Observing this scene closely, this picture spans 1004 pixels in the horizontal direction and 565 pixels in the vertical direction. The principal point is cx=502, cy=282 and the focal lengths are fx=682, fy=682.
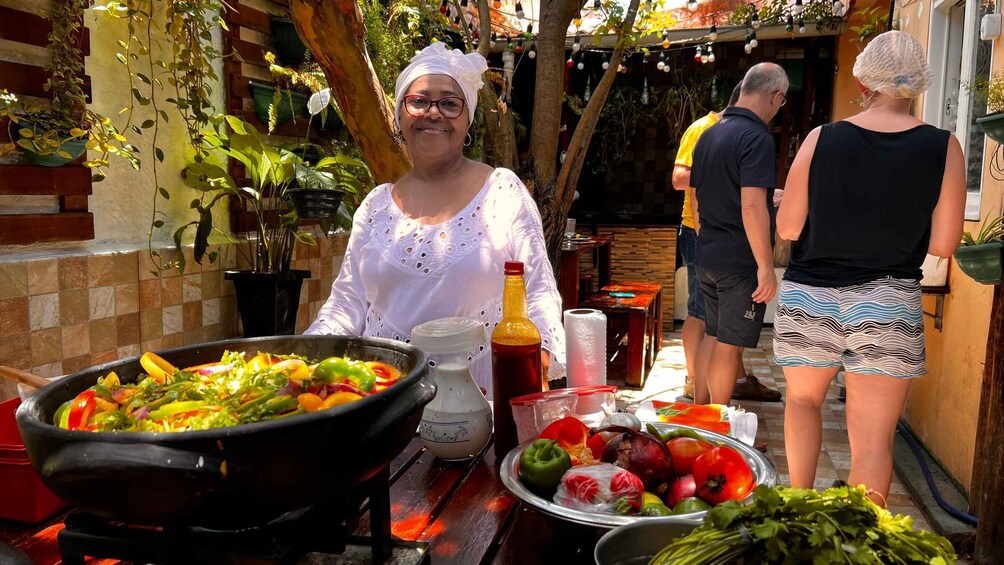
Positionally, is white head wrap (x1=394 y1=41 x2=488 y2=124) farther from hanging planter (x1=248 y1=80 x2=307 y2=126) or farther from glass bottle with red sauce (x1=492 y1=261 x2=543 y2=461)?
hanging planter (x1=248 y1=80 x2=307 y2=126)

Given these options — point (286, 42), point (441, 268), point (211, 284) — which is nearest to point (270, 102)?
point (286, 42)

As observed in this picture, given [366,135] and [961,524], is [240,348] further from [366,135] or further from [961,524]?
[961,524]

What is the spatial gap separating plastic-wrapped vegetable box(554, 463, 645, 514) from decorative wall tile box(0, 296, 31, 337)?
2.55m

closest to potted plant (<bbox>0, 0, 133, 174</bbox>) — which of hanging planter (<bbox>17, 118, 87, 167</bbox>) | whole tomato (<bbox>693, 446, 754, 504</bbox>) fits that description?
hanging planter (<bbox>17, 118, 87, 167</bbox>)

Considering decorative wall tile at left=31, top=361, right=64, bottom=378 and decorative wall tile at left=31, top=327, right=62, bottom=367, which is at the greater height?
decorative wall tile at left=31, top=327, right=62, bottom=367

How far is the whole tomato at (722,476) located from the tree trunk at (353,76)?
2087 millimetres

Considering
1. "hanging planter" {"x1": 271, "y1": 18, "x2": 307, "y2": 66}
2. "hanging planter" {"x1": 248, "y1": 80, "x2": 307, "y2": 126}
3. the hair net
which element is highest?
"hanging planter" {"x1": 271, "y1": 18, "x2": 307, "y2": 66}

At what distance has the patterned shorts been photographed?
8.13 feet

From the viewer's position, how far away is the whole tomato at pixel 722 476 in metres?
1.10

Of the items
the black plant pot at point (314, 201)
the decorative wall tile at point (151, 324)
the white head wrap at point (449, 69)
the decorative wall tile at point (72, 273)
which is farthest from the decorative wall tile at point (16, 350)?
the white head wrap at point (449, 69)

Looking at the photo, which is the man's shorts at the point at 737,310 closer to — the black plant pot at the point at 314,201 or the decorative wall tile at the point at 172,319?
the black plant pot at the point at 314,201

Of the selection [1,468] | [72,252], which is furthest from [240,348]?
[72,252]

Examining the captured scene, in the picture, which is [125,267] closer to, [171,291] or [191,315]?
[171,291]

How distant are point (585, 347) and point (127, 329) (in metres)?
2.58
